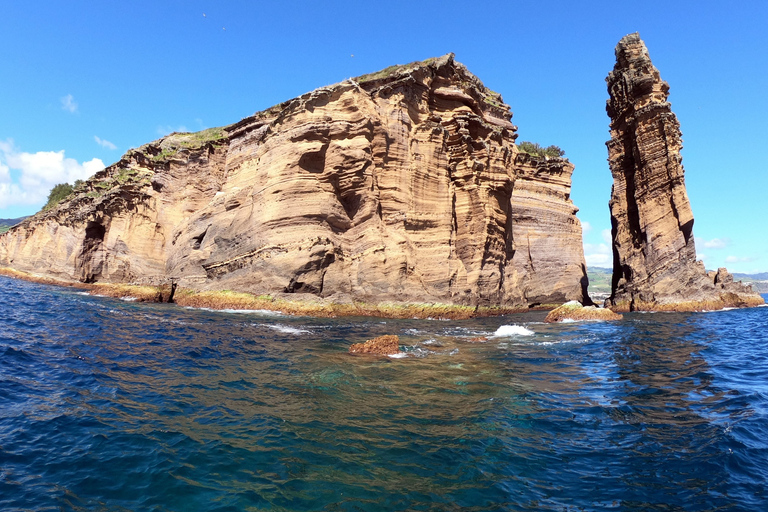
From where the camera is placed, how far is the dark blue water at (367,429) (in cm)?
510

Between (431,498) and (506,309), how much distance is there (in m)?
31.6

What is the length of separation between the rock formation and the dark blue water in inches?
1165

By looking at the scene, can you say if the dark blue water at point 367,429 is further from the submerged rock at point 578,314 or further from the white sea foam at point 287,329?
the submerged rock at point 578,314

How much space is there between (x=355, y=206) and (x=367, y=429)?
958 inches

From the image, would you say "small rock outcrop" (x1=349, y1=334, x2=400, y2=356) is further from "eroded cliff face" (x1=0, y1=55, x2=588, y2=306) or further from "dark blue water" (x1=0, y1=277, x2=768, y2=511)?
"eroded cliff face" (x1=0, y1=55, x2=588, y2=306)

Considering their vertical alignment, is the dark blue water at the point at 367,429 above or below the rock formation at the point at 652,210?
below

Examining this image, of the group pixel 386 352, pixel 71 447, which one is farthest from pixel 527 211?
pixel 71 447

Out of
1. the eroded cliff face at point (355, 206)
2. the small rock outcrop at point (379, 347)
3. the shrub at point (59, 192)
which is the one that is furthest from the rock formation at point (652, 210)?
the shrub at point (59, 192)

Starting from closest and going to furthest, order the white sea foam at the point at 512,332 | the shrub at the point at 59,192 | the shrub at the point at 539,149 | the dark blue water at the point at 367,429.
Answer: the dark blue water at the point at 367,429 → the white sea foam at the point at 512,332 → the shrub at the point at 539,149 → the shrub at the point at 59,192

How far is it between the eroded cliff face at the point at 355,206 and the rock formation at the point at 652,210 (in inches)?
234

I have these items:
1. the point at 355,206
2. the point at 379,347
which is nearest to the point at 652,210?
the point at 355,206

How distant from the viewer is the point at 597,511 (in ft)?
15.8

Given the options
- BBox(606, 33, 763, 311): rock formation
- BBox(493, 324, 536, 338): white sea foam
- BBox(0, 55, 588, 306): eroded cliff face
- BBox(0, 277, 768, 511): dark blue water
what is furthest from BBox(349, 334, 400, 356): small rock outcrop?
BBox(606, 33, 763, 311): rock formation

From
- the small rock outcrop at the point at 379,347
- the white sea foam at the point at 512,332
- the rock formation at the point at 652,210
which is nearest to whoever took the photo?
the small rock outcrop at the point at 379,347
